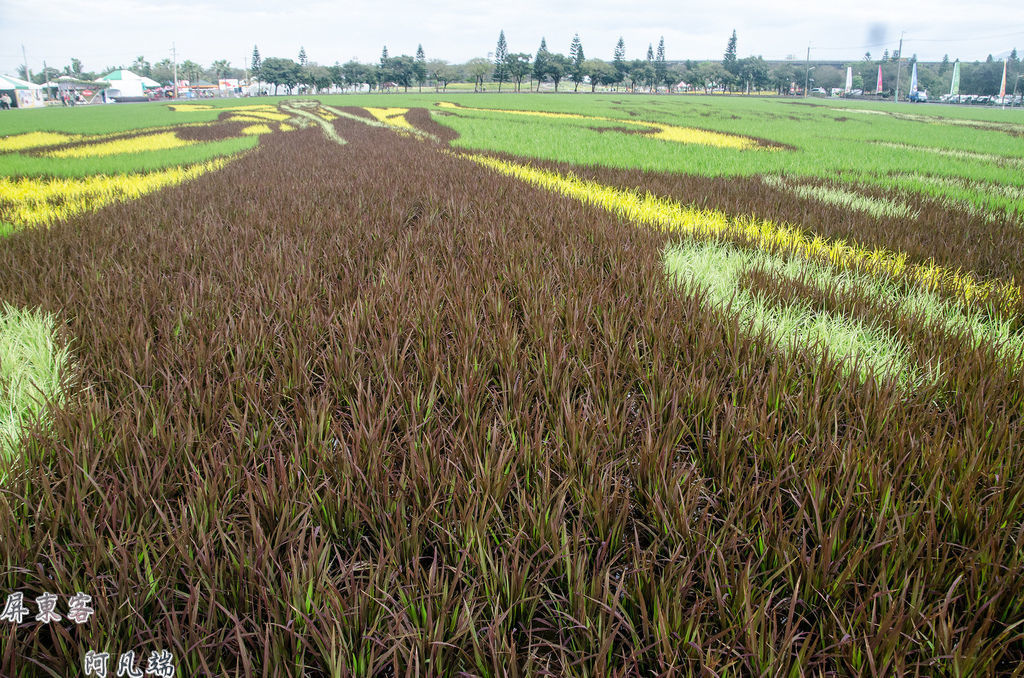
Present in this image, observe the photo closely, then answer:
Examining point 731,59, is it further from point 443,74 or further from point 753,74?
point 443,74

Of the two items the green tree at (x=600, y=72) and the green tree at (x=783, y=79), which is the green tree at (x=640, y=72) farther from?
the green tree at (x=783, y=79)

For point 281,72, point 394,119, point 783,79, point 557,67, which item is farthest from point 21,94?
point 783,79

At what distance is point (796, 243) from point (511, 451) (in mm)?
3570

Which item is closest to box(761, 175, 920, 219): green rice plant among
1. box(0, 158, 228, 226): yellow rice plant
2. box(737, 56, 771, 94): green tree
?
box(0, 158, 228, 226): yellow rice plant

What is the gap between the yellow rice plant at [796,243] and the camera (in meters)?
2.85

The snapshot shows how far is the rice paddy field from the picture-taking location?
0.85 m

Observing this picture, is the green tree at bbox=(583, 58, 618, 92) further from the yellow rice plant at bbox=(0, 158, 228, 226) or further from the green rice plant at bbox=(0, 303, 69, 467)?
the green rice plant at bbox=(0, 303, 69, 467)

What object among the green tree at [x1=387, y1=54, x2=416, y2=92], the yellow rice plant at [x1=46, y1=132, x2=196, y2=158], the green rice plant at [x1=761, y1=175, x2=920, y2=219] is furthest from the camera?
the green tree at [x1=387, y1=54, x2=416, y2=92]

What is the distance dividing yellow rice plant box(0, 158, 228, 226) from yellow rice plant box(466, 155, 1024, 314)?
5.09 meters

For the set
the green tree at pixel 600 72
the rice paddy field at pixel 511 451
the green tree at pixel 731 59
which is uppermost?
the green tree at pixel 731 59

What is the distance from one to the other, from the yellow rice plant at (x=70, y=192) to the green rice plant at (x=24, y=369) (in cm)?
303

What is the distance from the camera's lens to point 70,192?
6.63 m

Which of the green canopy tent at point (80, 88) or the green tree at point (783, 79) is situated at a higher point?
the green tree at point (783, 79)

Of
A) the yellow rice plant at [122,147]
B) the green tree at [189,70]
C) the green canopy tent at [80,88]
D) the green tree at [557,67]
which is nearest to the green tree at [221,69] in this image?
the green tree at [189,70]
